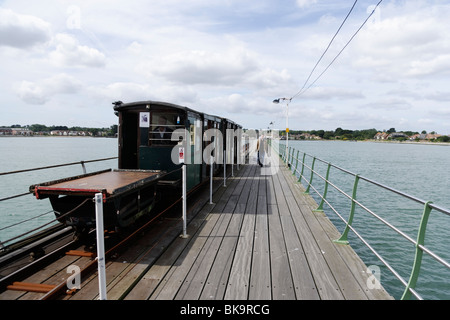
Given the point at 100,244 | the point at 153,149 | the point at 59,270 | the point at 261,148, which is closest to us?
the point at 100,244

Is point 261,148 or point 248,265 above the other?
point 261,148

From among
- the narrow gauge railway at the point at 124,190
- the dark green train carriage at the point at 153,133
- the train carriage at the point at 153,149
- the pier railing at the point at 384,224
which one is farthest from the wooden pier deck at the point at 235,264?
the dark green train carriage at the point at 153,133

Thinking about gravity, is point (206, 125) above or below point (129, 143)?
above

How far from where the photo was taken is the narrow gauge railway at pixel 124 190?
3990mm

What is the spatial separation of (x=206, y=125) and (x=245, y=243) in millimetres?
5659

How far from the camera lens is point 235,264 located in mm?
4133

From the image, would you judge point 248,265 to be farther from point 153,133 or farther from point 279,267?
point 153,133

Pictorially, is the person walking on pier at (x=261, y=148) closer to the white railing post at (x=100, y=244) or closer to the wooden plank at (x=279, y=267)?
the wooden plank at (x=279, y=267)

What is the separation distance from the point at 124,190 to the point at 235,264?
2109 millimetres

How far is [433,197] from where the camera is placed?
21547mm

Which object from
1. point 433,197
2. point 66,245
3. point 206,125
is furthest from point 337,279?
point 433,197

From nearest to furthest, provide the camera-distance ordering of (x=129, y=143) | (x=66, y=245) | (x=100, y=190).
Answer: (x=100, y=190) → (x=66, y=245) → (x=129, y=143)

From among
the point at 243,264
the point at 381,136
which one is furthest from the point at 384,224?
the point at 381,136

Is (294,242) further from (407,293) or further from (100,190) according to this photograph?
(100,190)
